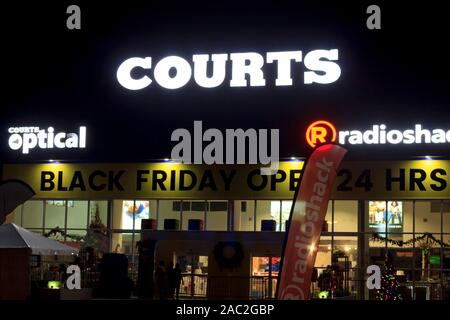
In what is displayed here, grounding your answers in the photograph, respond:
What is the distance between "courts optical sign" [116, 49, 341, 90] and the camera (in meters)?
32.2

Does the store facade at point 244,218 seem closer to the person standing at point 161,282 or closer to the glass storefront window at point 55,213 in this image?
the glass storefront window at point 55,213

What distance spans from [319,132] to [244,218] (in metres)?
4.64

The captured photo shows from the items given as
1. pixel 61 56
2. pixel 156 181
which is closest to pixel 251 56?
pixel 156 181

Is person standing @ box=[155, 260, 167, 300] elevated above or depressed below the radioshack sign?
below

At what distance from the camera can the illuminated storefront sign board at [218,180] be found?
30.8 meters

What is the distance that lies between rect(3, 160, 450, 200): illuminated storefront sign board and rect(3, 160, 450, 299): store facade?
0.13ft

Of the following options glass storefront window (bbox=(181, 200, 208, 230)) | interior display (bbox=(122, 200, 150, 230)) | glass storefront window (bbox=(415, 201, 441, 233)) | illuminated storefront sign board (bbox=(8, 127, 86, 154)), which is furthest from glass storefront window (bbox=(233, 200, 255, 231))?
illuminated storefront sign board (bbox=(8, 127, 86, 154))

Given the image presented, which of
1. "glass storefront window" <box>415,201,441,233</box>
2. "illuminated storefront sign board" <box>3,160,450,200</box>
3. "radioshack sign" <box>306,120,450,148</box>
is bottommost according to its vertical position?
"glass storefront window" <box>415,201,441,233</box>

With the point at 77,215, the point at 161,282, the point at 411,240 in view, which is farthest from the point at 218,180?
the point at 411,240

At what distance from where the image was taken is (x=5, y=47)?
121 ft

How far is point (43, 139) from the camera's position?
1337 inches

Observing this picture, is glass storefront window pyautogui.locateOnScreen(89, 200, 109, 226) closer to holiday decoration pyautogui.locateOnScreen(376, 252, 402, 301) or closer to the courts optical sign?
the courts optical sign

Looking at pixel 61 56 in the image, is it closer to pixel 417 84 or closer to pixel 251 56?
pixel 251 56

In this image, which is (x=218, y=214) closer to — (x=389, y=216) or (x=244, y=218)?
(x=244, y=218)
